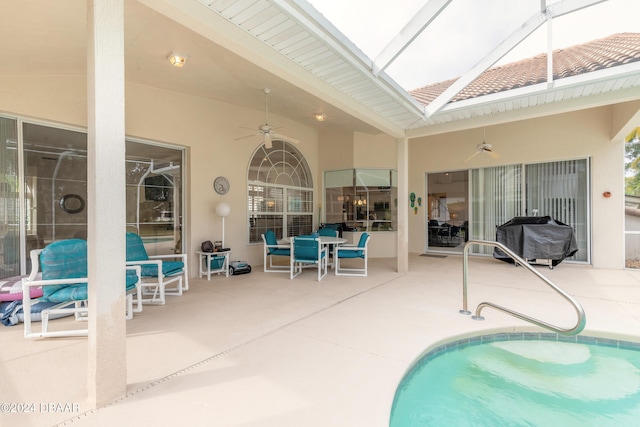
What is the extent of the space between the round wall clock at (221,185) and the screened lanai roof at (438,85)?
11.0ft

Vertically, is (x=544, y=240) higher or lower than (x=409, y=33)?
lower

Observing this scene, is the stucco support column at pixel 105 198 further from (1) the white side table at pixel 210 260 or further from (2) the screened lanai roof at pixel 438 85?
(1) the white side table at pixel 210 260

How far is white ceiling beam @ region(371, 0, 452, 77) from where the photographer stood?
9.89 ft

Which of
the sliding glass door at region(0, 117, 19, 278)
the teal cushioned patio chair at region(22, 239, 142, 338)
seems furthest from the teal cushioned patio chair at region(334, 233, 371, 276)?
the sliding glass door at region(0, 117, 19, 278)

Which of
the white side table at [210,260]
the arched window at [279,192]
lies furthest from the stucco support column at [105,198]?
the arched window at [279,192]

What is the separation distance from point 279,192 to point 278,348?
550cm

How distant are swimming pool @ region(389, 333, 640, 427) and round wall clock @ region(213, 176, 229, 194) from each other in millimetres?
5059

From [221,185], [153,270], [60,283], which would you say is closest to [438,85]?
[221,185]

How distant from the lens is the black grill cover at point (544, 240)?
20.3ft

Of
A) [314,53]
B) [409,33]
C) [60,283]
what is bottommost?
[60,283]

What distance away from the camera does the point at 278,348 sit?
8.92ft

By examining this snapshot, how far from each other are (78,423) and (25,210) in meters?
3.76

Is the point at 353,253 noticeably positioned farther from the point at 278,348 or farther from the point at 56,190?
the point at 56,190

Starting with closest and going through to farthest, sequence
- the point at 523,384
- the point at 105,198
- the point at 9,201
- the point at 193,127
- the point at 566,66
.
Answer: the point at 105,198 → the point at 523,384 → the point at 9,201 → the point at 566,66 → the point at 193,127
